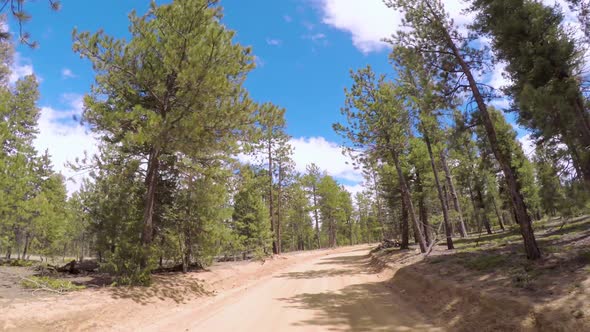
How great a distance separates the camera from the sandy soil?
285 inches

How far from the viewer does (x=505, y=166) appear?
390 inches

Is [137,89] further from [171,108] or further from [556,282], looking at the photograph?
[556,282]

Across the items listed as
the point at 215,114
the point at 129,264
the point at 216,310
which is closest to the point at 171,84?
the point at 215,114

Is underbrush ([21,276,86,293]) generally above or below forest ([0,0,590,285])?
below

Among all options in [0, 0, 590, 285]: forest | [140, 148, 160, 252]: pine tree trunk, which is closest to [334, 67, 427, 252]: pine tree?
[0, 0, 590, 285]: forest

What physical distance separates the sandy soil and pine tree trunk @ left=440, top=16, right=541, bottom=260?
423 centimetres

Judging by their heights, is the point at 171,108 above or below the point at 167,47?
below

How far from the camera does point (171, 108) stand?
1259 centimetres

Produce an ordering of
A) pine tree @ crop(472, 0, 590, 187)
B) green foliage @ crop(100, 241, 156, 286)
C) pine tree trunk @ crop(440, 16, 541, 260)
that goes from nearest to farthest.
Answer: pine tree @ crop(472, 0, 590, 187), pine tree trunk @ crop(440, 16, 541, 260), green foliage @ crop(100, 241, 156, 286)

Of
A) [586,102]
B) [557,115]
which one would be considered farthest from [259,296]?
[586,102]

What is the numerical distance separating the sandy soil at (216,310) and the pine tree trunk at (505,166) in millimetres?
4231

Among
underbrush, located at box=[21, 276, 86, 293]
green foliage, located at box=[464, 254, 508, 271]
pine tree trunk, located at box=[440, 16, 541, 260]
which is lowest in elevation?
green foliage, located at box=[464, 254, 508, 271]

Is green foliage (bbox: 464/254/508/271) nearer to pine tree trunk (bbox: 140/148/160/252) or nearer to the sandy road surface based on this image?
the sandy road surface

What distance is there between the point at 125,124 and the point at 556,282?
44.2 feet
